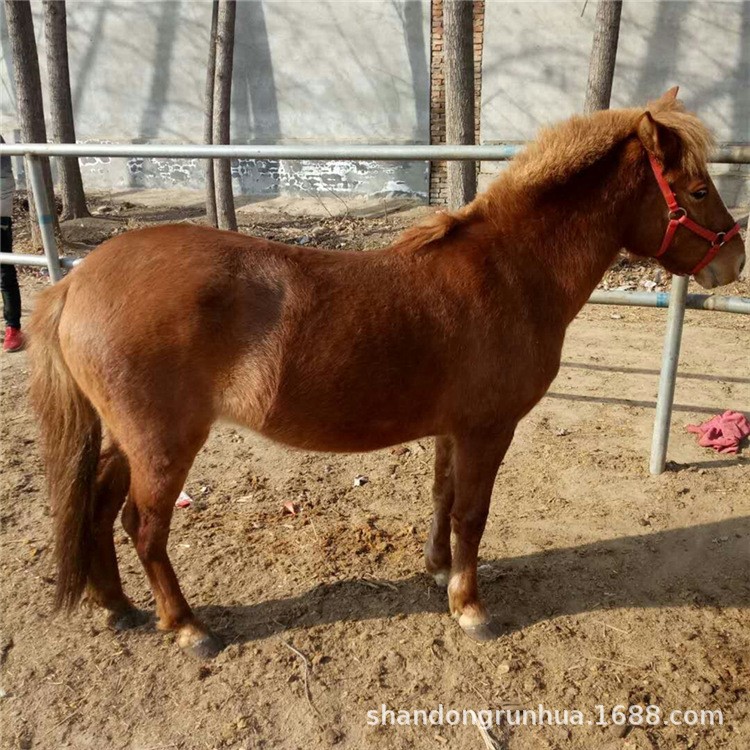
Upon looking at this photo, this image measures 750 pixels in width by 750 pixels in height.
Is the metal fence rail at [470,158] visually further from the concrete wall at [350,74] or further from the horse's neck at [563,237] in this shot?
the concrete wall at [350,74]

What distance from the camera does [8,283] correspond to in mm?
5402

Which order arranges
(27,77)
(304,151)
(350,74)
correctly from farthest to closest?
1. (350,74)
2. (27,77)
3. (304,151)

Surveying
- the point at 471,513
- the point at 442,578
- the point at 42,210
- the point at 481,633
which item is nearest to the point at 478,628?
the point at 481,633

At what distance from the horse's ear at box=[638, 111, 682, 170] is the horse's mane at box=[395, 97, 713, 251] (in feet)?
0.07

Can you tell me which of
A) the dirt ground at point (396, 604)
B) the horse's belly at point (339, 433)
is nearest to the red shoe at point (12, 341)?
the dirt ground at point (396, 604)

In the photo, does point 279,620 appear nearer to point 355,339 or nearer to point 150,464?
point 150,464

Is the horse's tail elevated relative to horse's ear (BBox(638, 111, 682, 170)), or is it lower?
lower

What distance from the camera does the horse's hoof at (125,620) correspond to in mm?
2768

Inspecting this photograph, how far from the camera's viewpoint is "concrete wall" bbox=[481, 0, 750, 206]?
1008 centimetres

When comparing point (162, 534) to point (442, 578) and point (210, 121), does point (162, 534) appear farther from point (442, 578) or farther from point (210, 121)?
point (210, 121)

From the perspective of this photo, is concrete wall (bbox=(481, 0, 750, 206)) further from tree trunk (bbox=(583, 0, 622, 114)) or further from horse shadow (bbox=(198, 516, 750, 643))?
horse shadow (bbox=(198, 516, 750, 643))

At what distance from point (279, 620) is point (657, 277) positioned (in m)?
6.28

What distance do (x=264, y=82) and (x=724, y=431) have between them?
1081cm

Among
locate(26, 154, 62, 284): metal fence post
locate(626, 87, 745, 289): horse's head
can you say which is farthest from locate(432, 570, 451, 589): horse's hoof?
locate(26, 154, 62, 284): metal fence post
